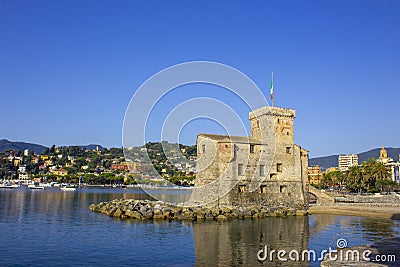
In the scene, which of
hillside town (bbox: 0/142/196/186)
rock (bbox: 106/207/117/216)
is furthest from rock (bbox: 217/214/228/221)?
hillside town (bbox: 0/142/196/186)

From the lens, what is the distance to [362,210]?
3803 cm

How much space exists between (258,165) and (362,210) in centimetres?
1115

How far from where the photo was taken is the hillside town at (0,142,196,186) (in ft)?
378

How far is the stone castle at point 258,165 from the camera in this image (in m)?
38.0

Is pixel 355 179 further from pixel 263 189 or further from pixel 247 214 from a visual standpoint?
pixel 247 214

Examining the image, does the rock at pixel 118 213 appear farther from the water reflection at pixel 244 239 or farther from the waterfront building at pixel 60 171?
the waterfront building at pixel 60 171

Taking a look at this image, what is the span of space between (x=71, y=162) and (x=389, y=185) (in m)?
156

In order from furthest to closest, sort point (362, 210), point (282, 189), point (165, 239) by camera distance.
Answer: point (282, 189)
point (362, 210)
point (165, 239)

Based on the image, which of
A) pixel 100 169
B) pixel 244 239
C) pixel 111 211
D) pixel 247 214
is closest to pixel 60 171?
pixel 100 169

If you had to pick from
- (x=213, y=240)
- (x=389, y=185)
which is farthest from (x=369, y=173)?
(x=213, y=240)

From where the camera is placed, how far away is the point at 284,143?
4194 cm

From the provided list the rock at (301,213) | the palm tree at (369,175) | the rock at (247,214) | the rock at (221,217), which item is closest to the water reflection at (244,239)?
the rock at (221,217)

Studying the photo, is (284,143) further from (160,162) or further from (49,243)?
(160,162)

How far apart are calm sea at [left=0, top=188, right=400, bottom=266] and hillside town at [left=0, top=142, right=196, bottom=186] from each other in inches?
2263
